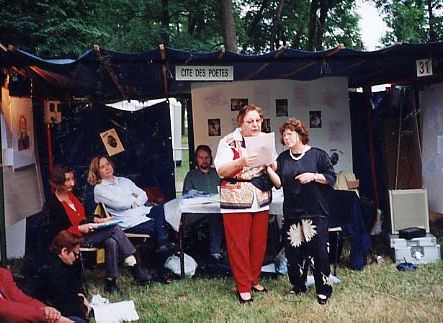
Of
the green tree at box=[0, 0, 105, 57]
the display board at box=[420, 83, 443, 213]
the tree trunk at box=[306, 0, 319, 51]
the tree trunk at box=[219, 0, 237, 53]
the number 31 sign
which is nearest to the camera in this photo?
the number 31 sign

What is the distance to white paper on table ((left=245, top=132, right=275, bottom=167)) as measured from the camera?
12.7ft

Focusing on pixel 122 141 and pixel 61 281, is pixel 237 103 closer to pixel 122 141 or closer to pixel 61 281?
pixel 122 141

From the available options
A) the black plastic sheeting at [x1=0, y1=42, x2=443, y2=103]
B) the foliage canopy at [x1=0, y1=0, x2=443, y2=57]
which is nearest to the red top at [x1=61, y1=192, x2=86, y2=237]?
the black plastic sheeting at [x1=0, y1=42, x2=443, y2=103]

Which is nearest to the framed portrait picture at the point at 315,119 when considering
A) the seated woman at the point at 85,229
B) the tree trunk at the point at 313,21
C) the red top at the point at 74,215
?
the seated woman at the point at 85,229

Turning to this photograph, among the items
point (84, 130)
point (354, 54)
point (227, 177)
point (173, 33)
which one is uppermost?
point (173, 33)

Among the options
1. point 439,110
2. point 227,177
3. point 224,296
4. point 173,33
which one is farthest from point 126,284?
point 173,33

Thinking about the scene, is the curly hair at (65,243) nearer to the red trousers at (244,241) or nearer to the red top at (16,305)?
the red top at (16,305)

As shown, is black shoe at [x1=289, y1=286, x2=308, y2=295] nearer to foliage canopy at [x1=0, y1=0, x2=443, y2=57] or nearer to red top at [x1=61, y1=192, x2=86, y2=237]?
red top at [x1=61, y1=192, x2=86, y2=237]

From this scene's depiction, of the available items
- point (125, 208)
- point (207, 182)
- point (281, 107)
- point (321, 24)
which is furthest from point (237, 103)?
point (321, 24)

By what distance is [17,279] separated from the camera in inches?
149

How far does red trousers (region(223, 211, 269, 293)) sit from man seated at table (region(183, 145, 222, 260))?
114 centimetres

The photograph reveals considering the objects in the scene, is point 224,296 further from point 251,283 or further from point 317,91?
point 317,91

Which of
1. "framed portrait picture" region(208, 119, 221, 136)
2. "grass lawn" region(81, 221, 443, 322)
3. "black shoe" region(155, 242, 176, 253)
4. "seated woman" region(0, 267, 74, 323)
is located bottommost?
"grass lawn" region(81, 221, 443, 322)

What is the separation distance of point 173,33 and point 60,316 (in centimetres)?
1024
